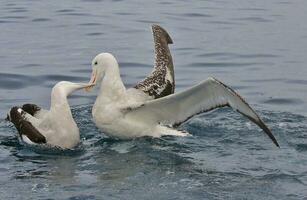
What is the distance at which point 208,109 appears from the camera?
392 inches

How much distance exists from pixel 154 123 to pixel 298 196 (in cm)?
275

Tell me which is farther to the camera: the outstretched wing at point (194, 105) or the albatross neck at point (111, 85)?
the albatross neck at point (111, 85)

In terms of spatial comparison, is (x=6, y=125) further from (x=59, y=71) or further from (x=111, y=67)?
(x=59, y=71)

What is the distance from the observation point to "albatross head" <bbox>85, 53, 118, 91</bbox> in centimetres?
1031

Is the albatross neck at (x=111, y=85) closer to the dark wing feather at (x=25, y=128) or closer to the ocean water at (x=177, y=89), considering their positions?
the ocean water at (x=177, y=89)

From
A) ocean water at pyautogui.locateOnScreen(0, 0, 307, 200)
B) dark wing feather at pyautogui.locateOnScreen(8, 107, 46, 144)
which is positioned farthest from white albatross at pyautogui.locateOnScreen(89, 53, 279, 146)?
dark wing feather at pyautogui.locateOnScreen(8, 107, 46, 144)

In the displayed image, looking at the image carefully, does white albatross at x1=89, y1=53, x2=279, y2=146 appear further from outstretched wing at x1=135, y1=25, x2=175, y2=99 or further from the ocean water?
outstretched wing at x1=135, y1=25, x2=175, y2=99

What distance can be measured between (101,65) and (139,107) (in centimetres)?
75

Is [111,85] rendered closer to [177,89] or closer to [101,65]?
[101,65]

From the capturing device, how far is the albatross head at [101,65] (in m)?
10.3

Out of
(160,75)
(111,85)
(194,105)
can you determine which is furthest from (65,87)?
(160,75)

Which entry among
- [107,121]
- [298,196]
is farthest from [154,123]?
[298,196]

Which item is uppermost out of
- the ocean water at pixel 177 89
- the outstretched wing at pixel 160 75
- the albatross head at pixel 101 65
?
the albatross head at pixel 101 65

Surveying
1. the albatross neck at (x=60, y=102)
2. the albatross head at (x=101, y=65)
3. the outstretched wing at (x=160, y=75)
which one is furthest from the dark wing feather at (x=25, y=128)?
the outstretched wing at (x=160, y=75)
